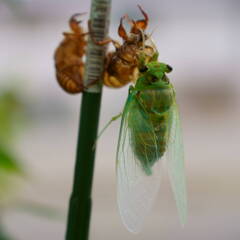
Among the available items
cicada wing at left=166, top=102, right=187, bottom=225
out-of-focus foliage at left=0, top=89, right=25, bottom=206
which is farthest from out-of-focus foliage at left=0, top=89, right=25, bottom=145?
cicada wing at left=166, top=102, right=187, bottom=225

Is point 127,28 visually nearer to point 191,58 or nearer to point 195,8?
point 191,58

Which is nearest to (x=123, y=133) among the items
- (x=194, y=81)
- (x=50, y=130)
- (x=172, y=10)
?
(x=50, y=130)

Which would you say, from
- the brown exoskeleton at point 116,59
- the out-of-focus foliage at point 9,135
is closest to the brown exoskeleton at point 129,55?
the brown exoskeleton at point 116,59

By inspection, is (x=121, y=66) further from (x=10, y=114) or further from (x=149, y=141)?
(x=10, y=114)

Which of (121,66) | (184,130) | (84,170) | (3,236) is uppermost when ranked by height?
(184,130)

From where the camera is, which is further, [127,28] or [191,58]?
[191,58]

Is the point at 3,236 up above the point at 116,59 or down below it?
below

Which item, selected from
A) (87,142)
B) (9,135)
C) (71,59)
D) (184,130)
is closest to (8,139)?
(9,135)
